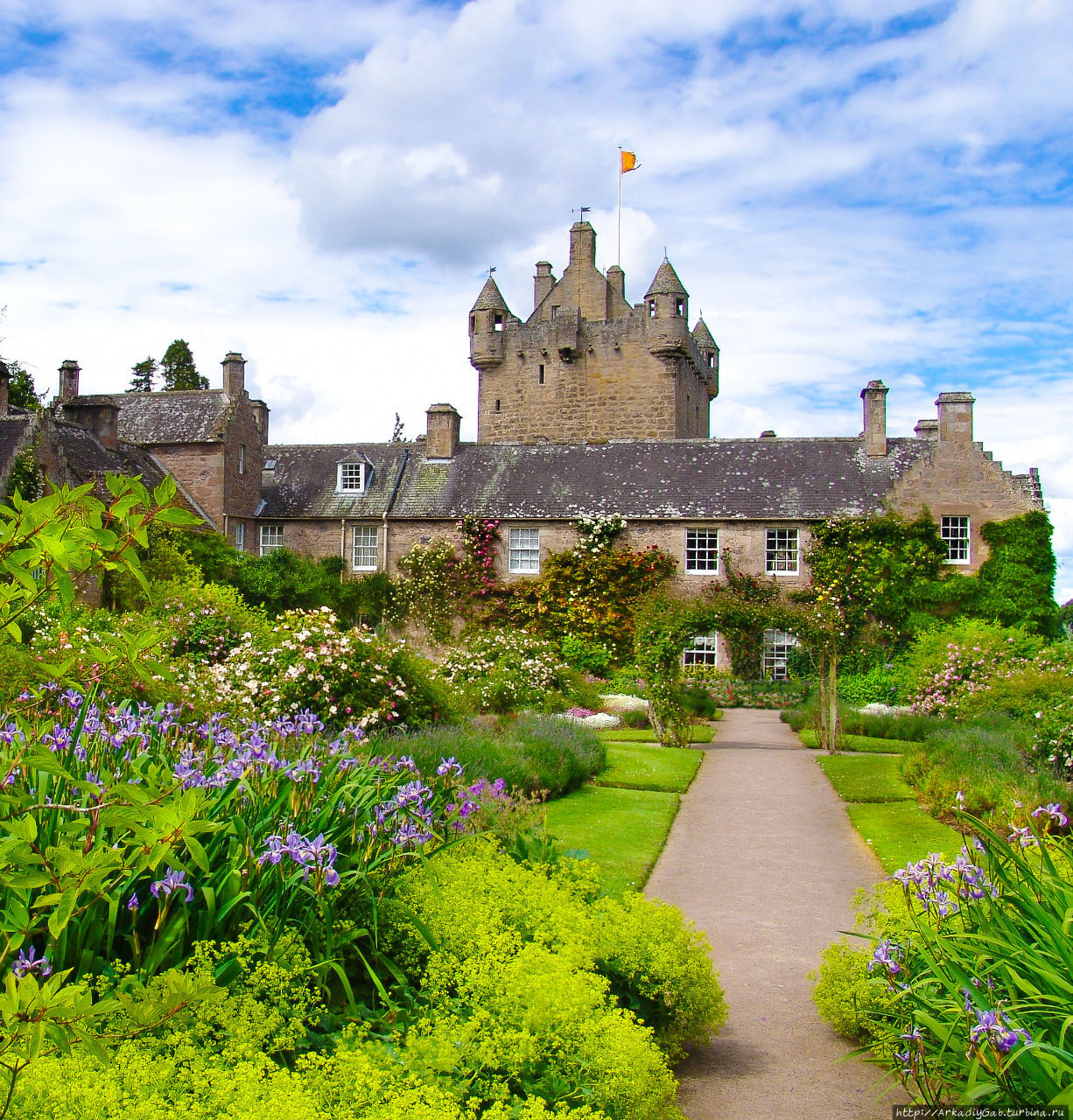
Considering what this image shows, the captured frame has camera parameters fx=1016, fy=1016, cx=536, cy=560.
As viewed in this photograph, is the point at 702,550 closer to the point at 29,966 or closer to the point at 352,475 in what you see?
the point at 352,475

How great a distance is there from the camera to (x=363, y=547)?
3144 cm

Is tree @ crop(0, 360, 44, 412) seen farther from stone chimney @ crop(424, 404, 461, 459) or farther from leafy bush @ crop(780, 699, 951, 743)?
leafy bush @ crop(780, 699, 951, 743)

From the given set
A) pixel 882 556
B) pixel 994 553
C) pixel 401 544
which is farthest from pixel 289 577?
pixel 994 553

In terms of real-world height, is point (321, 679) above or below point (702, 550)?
below

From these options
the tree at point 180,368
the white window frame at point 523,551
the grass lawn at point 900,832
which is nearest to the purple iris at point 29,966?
the grass lawn at point 900,832

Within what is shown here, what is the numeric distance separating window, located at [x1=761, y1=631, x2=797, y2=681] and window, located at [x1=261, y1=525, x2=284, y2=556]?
1518cm

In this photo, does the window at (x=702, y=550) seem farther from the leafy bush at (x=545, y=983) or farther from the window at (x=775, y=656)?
the leafy bush at (x=545, y=983)

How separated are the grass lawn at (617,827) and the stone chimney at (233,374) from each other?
2183 centimetres

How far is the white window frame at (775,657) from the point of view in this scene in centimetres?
2769

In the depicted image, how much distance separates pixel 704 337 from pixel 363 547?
19.1m

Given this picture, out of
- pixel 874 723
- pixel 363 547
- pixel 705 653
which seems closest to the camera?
pixel 874 723

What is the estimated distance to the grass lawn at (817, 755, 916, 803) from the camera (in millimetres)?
12680

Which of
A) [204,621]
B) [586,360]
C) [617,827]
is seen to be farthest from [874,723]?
[586,360]

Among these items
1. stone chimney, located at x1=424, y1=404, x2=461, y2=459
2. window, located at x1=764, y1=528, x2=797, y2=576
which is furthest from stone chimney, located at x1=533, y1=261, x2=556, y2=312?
window, located at x1=764, y1=528, x2=797, y2=576
